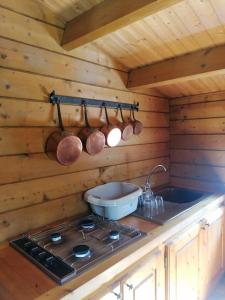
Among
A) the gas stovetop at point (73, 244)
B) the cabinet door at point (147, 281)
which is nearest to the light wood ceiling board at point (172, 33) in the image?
the gas stovetop at point (73, 244)

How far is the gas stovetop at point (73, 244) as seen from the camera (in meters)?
1.03

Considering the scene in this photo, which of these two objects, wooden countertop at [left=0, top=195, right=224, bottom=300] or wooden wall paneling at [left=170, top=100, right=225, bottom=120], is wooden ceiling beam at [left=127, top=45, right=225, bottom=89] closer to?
wooden wall paneling at [left=170, top=100, right=225, bottom=120]

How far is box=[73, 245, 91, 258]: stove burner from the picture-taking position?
1.10 m

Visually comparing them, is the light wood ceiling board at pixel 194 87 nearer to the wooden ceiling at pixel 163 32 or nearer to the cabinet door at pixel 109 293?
the wooden ceiling at pixel 163 32

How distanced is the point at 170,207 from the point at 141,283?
2.32ft

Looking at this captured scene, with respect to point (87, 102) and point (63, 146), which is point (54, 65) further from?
point (63, 146)

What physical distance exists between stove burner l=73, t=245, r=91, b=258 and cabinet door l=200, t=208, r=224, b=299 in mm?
982

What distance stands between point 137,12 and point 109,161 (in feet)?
3.51

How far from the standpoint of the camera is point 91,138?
1.58 meters

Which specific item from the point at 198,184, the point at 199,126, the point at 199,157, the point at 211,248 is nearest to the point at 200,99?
the point at 199,126

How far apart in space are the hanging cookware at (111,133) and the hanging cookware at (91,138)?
0.24 ft

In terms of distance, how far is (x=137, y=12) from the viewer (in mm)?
1040


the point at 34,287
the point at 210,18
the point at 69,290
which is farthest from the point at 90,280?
the point at 210,18

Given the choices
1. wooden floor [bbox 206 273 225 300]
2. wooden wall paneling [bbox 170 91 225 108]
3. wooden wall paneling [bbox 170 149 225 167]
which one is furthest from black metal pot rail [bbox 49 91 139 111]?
wooden floor [bbox 206 273 225 300]
